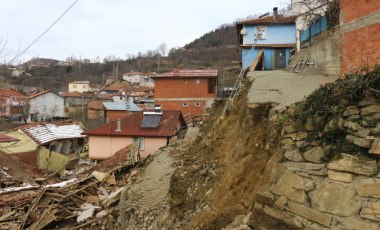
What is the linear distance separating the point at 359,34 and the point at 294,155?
569 centimetres

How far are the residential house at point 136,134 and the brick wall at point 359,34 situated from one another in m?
14.9

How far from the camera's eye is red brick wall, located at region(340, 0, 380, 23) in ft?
28.8

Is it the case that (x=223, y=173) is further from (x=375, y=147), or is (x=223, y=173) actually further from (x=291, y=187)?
(x=375, y=147)

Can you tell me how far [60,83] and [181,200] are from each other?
88088 millimetres

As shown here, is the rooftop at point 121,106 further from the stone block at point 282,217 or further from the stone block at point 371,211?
the stone block at point 371,211

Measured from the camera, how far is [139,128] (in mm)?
24391

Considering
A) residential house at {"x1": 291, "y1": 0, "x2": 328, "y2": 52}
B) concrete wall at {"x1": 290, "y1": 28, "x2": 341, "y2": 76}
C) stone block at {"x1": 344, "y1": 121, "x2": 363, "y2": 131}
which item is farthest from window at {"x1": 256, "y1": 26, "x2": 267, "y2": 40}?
stone block at {"x1": 344, "y1": 121, "x2": 363, "y2": 131}

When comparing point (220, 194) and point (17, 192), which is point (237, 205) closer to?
point (220, 194)

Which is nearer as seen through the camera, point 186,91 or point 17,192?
point 17,192

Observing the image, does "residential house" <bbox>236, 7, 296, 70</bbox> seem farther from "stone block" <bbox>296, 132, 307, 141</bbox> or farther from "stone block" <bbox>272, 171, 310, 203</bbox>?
"stone block" <bbox>272, 171, 310, 203</bbox>

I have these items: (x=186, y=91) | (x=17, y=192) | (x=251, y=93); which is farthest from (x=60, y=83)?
(x=251, y=93)

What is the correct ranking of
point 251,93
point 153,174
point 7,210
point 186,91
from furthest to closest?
point 186,91, point 7,210, point 153,174, point 251,93

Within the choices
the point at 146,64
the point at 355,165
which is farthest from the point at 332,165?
the point at 146,64

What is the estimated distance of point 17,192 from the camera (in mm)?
13523
